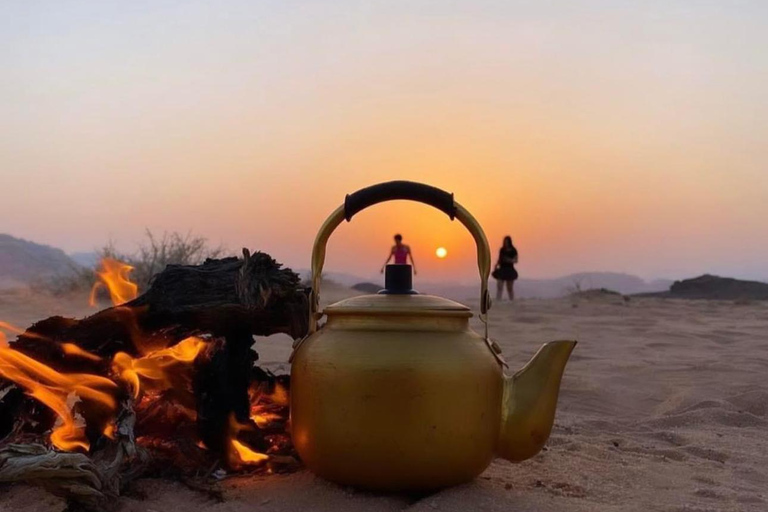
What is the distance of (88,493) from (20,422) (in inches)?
31.2

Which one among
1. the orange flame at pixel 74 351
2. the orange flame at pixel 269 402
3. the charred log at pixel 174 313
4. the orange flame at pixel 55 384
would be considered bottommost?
the orange flame at pixel 269 402

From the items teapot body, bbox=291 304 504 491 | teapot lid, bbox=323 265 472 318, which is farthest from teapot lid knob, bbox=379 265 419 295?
teapot body, bbox=291 304 504 491

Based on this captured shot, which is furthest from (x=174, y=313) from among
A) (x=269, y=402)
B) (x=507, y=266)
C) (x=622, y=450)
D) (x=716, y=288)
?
(x=716, y=288)

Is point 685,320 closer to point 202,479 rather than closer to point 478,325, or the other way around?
point 478,325

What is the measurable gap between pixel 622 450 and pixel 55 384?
8.49ft

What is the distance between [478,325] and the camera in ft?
28.6

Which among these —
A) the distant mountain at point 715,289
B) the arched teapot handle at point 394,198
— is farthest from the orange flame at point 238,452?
the distant mountain at point 715,289

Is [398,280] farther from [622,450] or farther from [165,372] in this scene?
[622,450]

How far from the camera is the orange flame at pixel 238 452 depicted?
2.84 m

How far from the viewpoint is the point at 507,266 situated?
15344 millimetres

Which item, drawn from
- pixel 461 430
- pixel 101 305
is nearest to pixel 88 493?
pixel 461 430

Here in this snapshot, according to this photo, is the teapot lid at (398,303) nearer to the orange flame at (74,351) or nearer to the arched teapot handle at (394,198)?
the arched teapot handle at (394,198)

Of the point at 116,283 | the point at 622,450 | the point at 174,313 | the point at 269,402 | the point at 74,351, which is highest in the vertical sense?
the point at 116,283

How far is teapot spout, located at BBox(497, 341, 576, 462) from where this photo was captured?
8.34 feet
